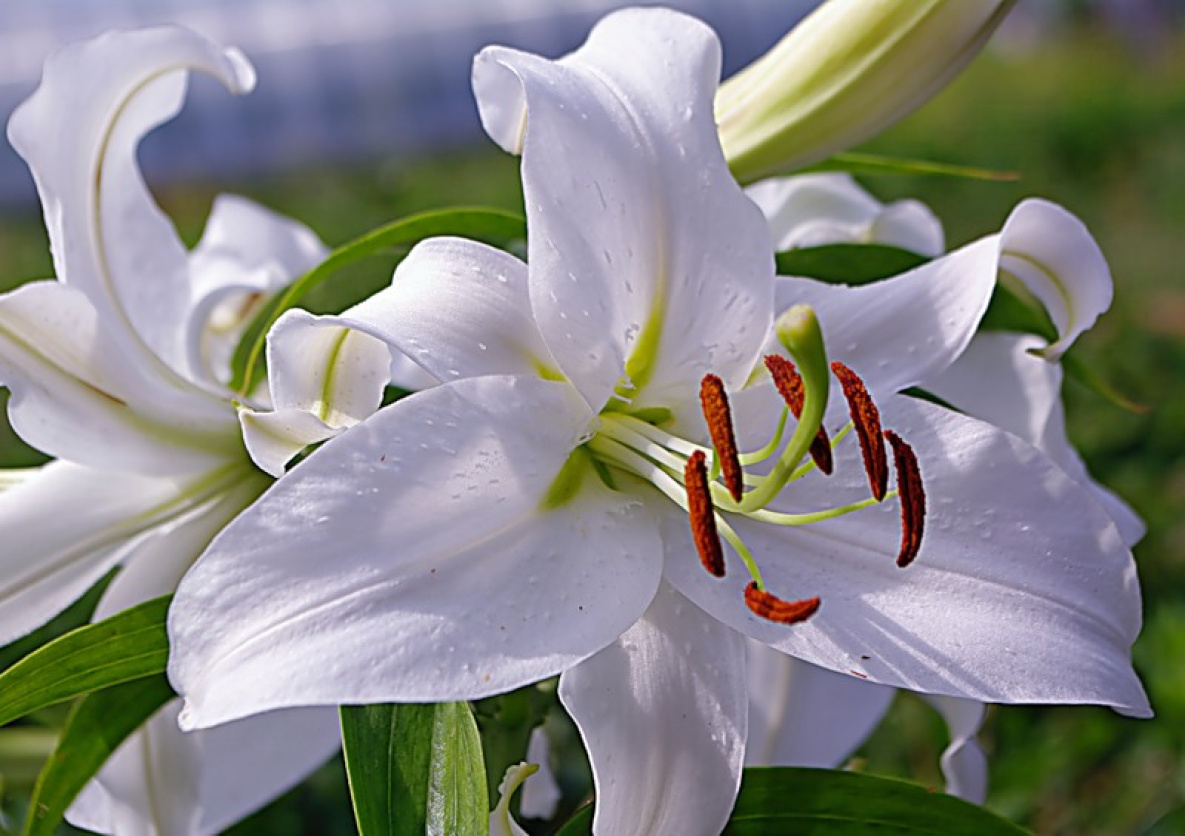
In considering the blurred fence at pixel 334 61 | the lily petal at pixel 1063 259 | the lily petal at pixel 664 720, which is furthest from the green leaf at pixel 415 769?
the blurred fence at pixel 334 61

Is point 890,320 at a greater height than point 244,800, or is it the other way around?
point 890,320

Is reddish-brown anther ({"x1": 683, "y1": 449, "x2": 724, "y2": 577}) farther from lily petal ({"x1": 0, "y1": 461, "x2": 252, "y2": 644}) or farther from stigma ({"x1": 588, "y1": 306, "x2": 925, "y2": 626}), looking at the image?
lily petal ({"x1": 0, "y1": 461, "x2": 252, "y2": 644})

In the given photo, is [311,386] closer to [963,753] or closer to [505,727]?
[505,727]

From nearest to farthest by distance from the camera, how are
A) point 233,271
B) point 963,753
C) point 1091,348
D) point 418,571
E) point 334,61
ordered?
point 418,571
point 963,753
point 233,271
point 1091,348
point 334,61

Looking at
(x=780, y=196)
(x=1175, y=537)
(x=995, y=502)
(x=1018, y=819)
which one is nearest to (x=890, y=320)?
(x=995, y=502)

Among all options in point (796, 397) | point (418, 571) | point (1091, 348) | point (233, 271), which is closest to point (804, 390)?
point (796, 397)

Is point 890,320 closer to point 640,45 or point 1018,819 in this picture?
point 640,45
